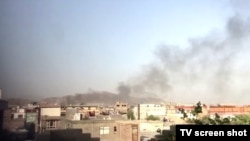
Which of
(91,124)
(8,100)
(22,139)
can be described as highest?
(8,100)

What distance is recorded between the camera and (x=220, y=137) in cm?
567

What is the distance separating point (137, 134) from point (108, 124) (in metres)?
1.40

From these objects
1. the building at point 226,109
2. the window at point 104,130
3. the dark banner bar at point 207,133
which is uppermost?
the dark banner bar at point 207,133

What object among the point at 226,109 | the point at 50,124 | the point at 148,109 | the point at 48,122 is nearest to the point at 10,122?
the point at 48,122

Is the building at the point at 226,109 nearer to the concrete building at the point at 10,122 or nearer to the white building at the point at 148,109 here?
the white building at the point at 148,109

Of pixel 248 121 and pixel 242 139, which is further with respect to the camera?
pixel 248 121

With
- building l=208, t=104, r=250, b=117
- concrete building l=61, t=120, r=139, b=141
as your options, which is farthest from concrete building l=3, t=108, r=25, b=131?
building l=208, t=104, r=250, b=117

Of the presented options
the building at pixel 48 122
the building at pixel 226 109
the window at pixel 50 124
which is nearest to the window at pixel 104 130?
the building at pixel 48 122

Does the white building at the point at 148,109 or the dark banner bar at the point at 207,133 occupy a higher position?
the dark banner bar at the point at 207,133

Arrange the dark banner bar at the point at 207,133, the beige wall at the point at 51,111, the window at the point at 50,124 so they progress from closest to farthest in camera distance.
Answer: the dark banner bar at the point at 207,133, the window at the point at 50,124, the beige wall at the point at 51,111

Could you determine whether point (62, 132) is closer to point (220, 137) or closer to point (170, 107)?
point (220, 137)

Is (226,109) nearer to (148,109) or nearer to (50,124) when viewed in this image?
(148,109)

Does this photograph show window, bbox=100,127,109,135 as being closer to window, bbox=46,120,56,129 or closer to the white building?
window, bbox=46,120,56,129

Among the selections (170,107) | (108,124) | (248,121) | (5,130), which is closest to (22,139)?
(5,130)
